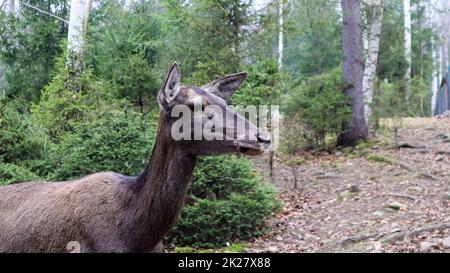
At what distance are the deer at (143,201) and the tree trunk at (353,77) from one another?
11205 mm

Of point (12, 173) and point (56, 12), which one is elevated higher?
point (56, 12)

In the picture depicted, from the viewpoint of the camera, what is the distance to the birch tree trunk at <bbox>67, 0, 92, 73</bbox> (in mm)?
10367

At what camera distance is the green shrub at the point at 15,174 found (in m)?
7.88

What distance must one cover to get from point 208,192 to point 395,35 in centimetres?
1819

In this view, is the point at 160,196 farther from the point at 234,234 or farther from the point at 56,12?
the point at 56,12

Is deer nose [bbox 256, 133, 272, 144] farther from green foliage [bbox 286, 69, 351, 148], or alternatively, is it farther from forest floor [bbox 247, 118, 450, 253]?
green foliage [bbox 286, 69, 351, 148]

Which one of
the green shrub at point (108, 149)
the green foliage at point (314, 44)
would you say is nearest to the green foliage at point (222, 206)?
the green shrub at point (108, 149)

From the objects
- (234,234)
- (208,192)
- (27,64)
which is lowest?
(234,234)

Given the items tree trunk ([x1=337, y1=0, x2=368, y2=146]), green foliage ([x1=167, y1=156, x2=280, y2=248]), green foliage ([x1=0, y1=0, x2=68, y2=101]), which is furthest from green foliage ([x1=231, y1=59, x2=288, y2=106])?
green foliage ([x1=0, y1=0, x2=68, y2=101])

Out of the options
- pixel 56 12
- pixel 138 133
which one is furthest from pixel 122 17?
pixel 138 133

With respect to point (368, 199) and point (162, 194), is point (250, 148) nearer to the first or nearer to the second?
point (162, 194)

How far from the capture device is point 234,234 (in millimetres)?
8453

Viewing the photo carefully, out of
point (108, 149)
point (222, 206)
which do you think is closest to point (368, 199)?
point (222, 206)

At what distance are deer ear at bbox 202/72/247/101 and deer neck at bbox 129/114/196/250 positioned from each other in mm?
582
